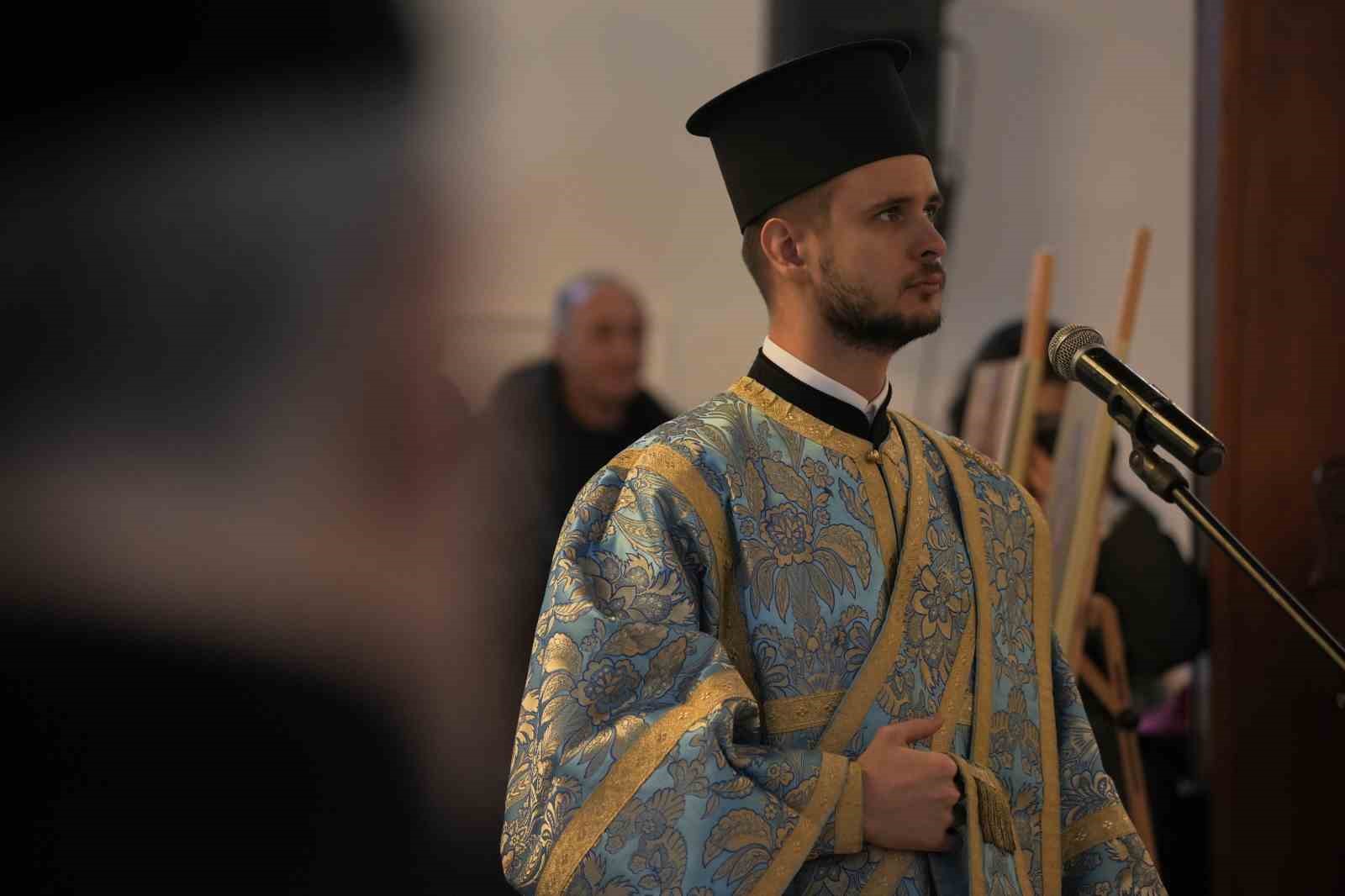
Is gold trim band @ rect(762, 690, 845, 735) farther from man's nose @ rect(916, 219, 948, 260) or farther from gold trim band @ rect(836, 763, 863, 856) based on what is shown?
man's nose @ rect(916, 219, 948, 260)

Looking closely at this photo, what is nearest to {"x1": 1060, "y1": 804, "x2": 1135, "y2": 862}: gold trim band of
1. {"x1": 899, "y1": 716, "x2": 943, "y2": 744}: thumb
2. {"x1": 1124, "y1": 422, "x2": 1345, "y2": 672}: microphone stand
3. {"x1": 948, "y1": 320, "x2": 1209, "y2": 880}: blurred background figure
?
{"x1": 899, "y1": 716, "x2": 943, "y2": 744}: thumb

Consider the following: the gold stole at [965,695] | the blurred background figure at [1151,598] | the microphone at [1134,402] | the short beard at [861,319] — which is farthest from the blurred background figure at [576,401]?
the microphone at [1134,402]

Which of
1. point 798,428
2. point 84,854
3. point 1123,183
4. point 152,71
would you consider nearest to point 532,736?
point 798,428

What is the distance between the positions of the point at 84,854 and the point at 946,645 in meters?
2.14

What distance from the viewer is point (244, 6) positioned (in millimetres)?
3367

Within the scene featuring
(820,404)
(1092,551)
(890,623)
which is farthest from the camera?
(1092,551)

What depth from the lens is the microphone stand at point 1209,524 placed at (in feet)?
4.43

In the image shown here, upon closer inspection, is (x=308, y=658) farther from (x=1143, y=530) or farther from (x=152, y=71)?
(x=1143, y=530)

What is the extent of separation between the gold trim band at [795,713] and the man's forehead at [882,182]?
570 mm

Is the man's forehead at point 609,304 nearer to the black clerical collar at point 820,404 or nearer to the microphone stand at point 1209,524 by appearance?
the black clerical collar at point 820,404

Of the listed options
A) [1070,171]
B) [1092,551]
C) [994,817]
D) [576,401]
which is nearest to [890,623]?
[994,817]

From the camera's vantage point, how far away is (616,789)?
1.42 meters

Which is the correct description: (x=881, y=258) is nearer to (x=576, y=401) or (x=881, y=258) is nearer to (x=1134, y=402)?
(x=1134, y=402)

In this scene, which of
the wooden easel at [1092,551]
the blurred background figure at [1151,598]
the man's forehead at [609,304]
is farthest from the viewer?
the man's forehead at [609,304]
